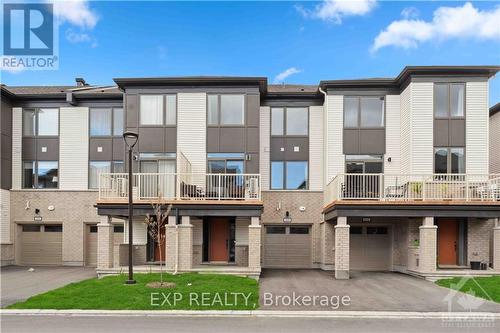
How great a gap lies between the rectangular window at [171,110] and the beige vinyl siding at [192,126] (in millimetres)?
186

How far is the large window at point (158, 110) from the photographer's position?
67.0ft

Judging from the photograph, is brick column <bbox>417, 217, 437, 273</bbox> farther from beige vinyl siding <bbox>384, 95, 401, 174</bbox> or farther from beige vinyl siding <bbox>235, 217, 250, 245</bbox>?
beige vinyl siding <bbox>235, 217, 250, 245</bbox>

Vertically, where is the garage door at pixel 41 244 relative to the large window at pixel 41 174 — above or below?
below

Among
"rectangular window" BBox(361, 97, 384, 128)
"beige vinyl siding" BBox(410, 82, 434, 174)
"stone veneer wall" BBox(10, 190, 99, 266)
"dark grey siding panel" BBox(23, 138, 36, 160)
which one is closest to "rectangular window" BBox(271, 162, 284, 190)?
"rectangular window" BBox(361, 97, 384, 128)

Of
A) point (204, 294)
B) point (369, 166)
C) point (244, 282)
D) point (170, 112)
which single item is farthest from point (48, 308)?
point (369, 166)

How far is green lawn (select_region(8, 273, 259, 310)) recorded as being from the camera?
1137cm

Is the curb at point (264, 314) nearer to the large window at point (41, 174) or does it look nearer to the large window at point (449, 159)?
the large window at point (449, 159)

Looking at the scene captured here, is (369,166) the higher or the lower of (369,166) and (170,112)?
the lower

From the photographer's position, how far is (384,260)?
2072cm

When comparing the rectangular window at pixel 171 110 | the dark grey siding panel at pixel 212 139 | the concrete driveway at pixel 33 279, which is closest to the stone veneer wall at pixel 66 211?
the concrete driveway at pixel 33 279

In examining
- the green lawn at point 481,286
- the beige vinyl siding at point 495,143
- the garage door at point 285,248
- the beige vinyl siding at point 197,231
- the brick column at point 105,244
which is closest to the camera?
the green lawn at point 481,286

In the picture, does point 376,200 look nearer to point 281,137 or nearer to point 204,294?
point 281,137

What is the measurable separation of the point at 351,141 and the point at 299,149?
247 centimetres

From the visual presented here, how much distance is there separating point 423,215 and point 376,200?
1749mm
